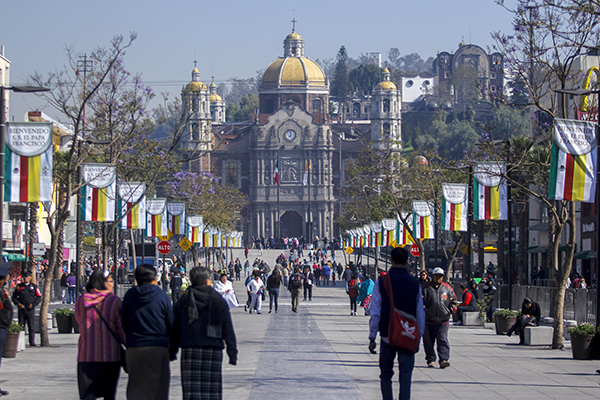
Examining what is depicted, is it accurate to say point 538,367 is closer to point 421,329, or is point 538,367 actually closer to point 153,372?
point 421,329

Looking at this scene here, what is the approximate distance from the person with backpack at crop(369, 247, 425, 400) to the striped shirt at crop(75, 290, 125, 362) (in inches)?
105

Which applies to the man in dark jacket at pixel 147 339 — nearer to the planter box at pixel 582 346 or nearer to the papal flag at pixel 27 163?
the papal flag at pixel 27 163

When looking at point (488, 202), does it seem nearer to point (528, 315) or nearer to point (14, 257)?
point (528, 315)

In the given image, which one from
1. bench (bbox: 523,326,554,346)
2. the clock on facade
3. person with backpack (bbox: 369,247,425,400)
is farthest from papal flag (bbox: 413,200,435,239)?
the clock on facade

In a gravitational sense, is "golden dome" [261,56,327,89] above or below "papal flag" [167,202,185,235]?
above

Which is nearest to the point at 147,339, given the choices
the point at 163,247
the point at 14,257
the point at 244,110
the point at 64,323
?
the point at 64,323

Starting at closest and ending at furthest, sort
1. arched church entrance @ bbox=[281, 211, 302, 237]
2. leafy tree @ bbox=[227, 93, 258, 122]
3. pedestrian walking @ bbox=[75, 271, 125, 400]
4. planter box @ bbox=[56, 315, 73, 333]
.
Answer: pedestrian walking @ bbox=[75, 271, 125, 400]
planter box @ bbox=[56, 315, 73, 333]
arched church entrance @ bbox=[281, 211, 302, 237]
leafy tree @ bbox=[227, 93, 258, 122]

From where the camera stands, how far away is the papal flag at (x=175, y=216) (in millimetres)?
38531

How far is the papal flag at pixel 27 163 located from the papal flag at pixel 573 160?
9.02 metres

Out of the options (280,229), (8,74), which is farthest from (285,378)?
(280,229)

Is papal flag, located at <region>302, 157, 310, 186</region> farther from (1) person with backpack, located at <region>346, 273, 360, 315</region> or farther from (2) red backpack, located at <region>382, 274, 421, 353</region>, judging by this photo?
(2) red backpack, located at <region>382, 274, 421, 353</region>

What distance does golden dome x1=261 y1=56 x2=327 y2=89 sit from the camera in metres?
123

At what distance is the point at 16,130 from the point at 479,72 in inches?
6807

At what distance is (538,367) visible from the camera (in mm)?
14570
